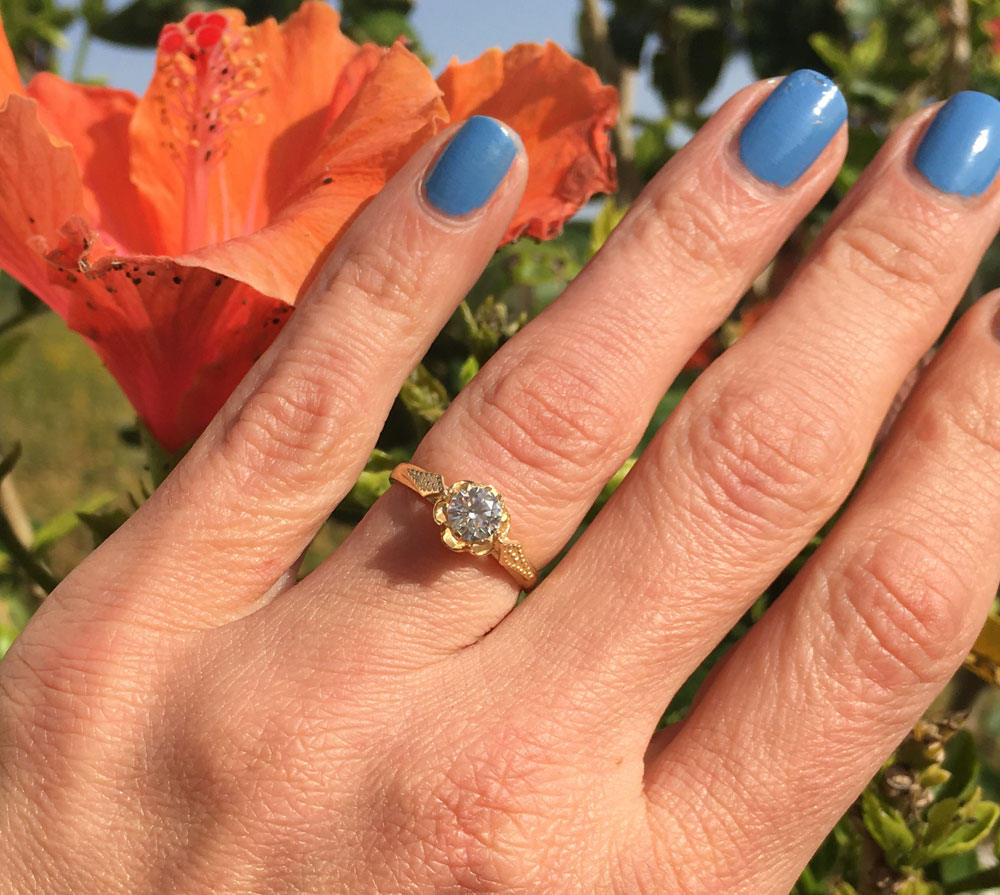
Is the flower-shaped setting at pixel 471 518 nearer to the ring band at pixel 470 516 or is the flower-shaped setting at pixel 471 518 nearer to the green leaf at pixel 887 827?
the ring band at pixel 470 516

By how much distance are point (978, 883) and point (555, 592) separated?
543 millimetres

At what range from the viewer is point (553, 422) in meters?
0.80

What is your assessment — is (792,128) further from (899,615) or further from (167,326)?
(167,326)

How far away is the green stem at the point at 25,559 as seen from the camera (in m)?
1.07

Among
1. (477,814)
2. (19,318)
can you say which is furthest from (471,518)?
(19,318)

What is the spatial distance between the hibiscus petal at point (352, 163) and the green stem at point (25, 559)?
50 centimetres

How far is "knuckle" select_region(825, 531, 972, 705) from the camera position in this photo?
756mm

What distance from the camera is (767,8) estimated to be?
165cm

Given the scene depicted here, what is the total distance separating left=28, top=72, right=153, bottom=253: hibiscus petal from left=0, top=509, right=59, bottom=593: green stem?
0.38 metres

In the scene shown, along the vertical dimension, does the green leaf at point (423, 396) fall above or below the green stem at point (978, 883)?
above

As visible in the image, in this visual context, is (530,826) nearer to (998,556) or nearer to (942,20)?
(998,556)

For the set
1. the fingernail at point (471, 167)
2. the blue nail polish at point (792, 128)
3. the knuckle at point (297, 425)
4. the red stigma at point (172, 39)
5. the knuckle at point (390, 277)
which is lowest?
the knuckle at point (297, 425)

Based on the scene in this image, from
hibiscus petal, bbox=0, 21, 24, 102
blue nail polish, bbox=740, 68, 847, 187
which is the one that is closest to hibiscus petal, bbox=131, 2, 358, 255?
hibiscus petal, bbox=0, 21, 24, 102

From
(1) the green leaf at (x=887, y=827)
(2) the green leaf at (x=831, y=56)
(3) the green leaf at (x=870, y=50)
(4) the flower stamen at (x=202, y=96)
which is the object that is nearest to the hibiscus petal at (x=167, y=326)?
(4) the flower stamen at (x=202, y=96)
